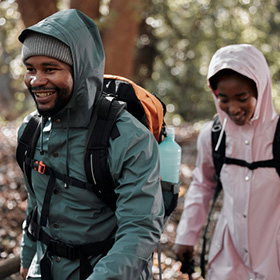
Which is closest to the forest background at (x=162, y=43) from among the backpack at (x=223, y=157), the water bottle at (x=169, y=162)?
the backpack at (x=223, y=157)

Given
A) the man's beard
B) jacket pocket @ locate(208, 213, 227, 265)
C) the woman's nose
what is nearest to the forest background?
jacket pocket @ locate(208, 213, 227, 265)

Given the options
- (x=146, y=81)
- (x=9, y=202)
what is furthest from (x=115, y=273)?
(x=146, y=81)

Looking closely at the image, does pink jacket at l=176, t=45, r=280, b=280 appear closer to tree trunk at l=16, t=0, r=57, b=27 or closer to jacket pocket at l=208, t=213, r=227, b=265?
jacket pocket at l=208, t=213, r=227, b=265

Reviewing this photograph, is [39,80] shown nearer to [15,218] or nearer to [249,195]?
[249,195]

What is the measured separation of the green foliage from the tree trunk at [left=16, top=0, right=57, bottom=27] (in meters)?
4.18

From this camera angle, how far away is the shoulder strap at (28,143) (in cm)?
258

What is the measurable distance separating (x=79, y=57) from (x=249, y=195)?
1749mm

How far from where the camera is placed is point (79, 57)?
7.52 feet

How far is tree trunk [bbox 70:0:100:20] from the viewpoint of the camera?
6469 mm

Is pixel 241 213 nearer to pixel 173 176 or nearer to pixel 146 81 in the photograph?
pixel 173 176

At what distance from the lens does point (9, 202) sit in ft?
20.6

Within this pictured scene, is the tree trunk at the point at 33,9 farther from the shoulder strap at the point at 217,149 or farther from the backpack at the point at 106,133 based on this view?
the backpack at the point at 106,133

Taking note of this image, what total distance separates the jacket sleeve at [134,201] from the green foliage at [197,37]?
8674 mm

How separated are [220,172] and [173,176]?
2.91 feet
